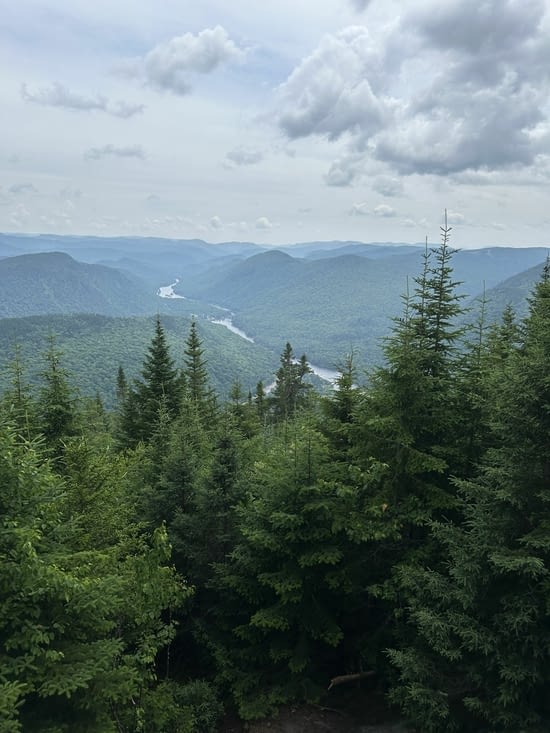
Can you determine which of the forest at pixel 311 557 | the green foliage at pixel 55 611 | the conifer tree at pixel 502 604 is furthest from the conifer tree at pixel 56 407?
the conifer tree at pixel 502 604

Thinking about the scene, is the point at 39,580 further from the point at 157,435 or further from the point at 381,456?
the point at 157,435

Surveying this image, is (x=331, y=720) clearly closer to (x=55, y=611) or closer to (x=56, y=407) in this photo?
(x=55, y=611)

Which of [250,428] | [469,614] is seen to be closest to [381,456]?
[469,614]

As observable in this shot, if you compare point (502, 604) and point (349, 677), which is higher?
point (502, 604)

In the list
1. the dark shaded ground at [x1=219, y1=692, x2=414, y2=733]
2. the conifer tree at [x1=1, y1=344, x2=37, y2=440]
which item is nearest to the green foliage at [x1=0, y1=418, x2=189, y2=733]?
the dark shaded ground at [x1=219, y1=692, x2=414, y2=733]

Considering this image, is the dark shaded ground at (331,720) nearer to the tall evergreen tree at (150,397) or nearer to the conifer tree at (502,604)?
the conifer tree at (502,604)

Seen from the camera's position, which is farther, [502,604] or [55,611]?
[502,604]

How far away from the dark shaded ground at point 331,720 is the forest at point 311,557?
369mm

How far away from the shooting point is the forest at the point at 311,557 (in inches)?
285

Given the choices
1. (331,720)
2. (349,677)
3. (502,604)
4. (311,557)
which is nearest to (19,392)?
(311,557)

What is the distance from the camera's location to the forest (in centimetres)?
723

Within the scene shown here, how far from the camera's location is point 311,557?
10.9 m

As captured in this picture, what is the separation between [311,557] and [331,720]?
3.85 metres

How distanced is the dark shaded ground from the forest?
1.21 ft
